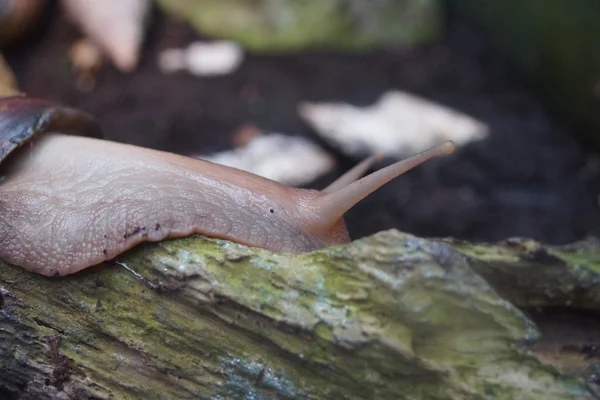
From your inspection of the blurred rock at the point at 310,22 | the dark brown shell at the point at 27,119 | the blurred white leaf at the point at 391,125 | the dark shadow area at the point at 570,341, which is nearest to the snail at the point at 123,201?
the dark brown shell at the point at 27,119

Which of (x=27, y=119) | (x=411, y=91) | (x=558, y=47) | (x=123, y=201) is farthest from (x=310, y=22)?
(x=123, y=201)

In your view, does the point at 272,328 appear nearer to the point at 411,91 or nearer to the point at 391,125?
the point at 391,125

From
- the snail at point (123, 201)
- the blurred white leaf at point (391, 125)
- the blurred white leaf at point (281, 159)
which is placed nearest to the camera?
the snail at point (123, 201)

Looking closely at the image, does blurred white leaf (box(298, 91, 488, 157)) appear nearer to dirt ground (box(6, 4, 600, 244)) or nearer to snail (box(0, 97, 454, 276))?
dirt ground (box(6, 4, 600, 244))

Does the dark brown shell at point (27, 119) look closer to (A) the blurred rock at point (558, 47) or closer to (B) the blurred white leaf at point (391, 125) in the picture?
(B) the blurred white leaf at point (391, 125)

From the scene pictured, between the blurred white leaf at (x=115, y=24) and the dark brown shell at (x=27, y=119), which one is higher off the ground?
the blurred white leaf at (x=115, y=24)
